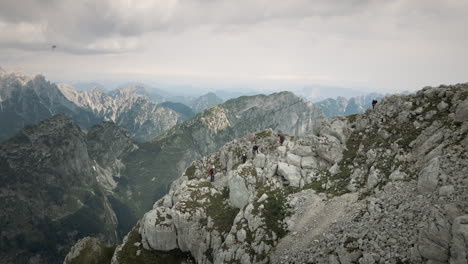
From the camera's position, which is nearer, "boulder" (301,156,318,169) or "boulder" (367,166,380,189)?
"boulder" (367,166,380,189)

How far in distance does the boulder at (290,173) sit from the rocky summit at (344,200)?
0.21 m

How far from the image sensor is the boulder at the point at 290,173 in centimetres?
5327

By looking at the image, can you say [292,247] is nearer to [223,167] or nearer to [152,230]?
[152,230]

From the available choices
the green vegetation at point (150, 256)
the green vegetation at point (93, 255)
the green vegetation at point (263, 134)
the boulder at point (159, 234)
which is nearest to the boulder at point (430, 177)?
the green vegetation at point (150, 256)

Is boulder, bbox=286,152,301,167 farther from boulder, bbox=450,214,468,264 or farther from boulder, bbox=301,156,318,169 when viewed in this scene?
boulder, bbox=450,214,468,264

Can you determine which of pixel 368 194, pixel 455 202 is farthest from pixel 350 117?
pixel 455 202

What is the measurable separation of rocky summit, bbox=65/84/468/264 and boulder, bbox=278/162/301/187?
8.3 inches

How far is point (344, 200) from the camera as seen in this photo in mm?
40031

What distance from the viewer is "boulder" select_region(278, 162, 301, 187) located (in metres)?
53.3

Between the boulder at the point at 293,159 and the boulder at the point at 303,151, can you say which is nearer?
the boulder at the point at 293,159

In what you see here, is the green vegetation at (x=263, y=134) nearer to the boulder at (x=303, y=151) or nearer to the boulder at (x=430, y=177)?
the boulder at (x=303, y=151)

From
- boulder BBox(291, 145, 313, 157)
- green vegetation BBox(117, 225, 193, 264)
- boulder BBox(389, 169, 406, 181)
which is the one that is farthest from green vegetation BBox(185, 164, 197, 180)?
boulder BBox(389, 169, 406, 181)

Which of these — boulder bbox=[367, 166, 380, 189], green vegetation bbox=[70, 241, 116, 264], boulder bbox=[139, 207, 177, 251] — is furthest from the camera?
green vegetation bbox=[70, 241, 116, 264]

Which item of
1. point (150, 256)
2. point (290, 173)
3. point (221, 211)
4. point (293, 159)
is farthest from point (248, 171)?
point (150, 256)
